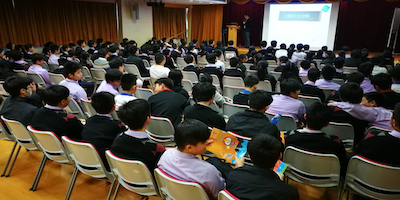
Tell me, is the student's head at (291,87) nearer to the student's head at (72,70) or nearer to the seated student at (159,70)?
the seated student at (159,70)

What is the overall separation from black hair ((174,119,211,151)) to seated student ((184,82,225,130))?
33.9 inches

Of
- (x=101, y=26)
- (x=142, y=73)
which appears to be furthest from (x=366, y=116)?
(x=101, y=26)

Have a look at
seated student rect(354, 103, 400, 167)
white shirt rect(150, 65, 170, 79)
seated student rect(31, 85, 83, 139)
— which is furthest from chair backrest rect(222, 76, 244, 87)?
seated student rect(31, 85, 83, 139)

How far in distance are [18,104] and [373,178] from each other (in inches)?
132

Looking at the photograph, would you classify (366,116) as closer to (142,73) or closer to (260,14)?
(142,73)

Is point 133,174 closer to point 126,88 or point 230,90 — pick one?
point 126,88

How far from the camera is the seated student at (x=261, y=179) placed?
1371 mm

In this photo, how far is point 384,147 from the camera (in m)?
1.96

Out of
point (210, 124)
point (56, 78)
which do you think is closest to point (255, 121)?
point (210, 124)

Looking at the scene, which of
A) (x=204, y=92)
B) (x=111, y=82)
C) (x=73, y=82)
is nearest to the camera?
(x=204, y=92)

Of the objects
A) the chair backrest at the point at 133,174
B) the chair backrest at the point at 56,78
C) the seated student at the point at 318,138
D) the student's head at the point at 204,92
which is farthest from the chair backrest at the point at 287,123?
the chair backrest at the point at 56,78

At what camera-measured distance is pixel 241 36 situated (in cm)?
1527

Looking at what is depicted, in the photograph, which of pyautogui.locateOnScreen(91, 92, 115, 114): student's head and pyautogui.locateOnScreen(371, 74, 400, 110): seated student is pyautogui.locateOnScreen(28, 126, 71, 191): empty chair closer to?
pyautogui.locateOnScreen(91, 92, 115, 114): student's head

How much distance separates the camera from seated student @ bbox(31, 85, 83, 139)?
238 cm
